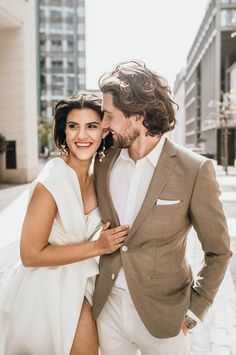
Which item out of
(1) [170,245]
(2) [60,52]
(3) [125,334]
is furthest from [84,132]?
(2) [60,52]

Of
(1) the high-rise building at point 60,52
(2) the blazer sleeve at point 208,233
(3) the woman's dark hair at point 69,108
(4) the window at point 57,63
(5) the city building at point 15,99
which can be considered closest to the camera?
(2) the blazer sleeve at point 208,233

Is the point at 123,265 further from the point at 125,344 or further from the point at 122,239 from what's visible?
the point at 125,344

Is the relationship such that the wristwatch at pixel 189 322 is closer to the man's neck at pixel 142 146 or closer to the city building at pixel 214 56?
the man's neck at pixel 142 146

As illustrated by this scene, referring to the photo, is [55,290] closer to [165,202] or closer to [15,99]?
[165,202]

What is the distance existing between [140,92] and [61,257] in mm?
935

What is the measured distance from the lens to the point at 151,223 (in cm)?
228

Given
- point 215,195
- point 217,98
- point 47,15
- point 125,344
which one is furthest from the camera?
point 47,15

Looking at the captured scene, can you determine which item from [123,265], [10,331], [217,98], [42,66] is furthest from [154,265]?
[42,66]

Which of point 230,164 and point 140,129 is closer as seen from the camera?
point 140,129

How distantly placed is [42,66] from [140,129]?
101 m

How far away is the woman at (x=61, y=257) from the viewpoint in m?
2.37

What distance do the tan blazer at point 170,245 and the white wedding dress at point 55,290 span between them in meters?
0.13

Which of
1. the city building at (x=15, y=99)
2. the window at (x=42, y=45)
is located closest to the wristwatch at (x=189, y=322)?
the city building at (x=15, y=99)

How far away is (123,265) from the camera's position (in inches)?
91.9
